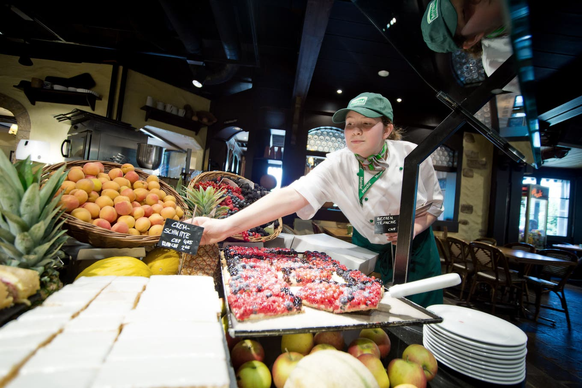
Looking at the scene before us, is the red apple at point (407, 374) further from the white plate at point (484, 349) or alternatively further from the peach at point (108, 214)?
the peach at point (108, 214)

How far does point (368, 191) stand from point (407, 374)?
42.1 inches

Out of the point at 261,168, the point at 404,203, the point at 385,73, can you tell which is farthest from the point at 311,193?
the point at 261,168

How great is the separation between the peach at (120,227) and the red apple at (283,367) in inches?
34.0

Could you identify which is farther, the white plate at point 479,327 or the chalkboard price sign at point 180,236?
the chalkboard price sign at point 180,236

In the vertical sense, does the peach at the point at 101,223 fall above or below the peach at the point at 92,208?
below

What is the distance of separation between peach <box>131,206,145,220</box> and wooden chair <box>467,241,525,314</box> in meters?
5.16

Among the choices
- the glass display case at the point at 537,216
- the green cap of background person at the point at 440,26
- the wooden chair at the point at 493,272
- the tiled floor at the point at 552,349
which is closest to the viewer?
the green cap of background person at the point at 440,26

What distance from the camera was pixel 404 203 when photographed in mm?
1071

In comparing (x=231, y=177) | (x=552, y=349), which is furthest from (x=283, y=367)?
(x=552, y=349)

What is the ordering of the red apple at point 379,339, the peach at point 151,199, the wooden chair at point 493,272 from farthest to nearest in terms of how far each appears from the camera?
the wooden chair at point 493,272
the peach at point 151,199
the red apple at point 379,339

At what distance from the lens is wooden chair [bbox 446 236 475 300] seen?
5.21 m

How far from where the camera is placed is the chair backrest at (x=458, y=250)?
5.22m

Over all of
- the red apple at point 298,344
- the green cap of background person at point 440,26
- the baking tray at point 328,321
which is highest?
the green cap of background person at point 440,26

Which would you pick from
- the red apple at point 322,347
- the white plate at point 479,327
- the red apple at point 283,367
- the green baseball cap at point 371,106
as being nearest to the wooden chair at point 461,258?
the green baseball cap at point 371,106
